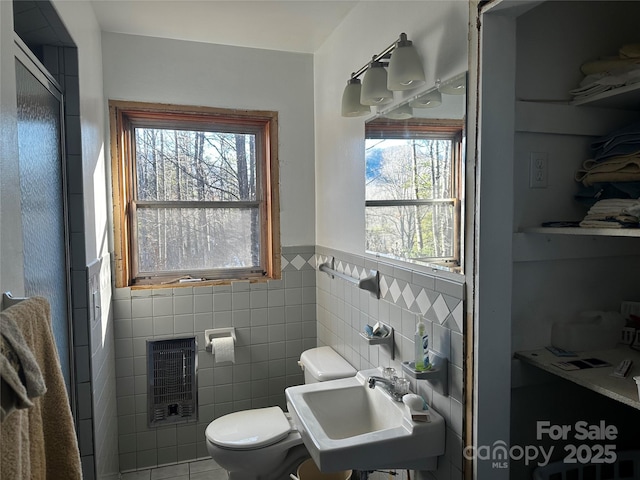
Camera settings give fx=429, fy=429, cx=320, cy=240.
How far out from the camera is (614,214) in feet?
4.43

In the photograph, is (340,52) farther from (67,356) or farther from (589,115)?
(67,356)

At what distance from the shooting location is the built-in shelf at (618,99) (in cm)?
134

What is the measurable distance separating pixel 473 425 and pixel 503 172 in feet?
2.79

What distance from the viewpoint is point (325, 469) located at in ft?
4.77

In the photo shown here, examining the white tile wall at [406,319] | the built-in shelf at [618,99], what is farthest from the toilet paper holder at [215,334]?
the built-in shelf at [618,99]

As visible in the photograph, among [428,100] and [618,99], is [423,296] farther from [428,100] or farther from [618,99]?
[618,99]

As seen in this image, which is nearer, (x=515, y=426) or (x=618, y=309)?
(x=515, y=426)

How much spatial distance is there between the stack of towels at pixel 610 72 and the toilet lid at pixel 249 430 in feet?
6.43

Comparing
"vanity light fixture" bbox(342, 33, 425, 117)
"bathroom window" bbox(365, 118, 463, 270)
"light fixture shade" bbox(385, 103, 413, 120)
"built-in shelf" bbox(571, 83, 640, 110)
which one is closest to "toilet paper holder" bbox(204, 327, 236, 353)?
"bathroom window" bbox(365, 118, 463, 270)

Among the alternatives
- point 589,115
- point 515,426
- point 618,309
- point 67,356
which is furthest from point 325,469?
point 589,115

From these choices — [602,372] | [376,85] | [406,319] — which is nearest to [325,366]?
[406,319]

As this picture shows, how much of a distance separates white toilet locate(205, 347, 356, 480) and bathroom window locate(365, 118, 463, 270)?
32.9 inches

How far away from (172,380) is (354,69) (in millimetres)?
2130

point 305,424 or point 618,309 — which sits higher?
point 618,309
